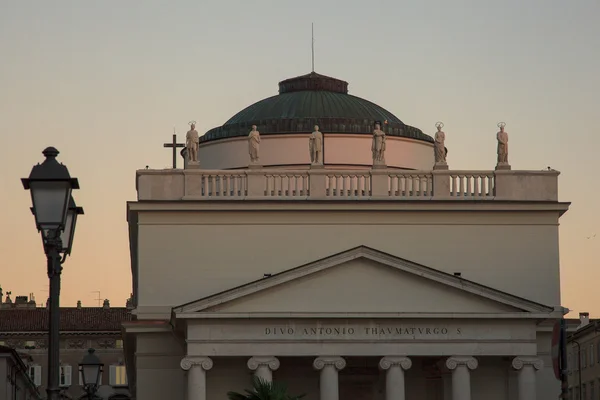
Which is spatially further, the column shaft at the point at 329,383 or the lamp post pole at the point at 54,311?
the column shaft at the point at 329,383

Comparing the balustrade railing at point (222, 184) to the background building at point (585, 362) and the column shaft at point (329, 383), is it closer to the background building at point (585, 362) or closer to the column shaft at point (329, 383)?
the column shaft at point (329, 383)

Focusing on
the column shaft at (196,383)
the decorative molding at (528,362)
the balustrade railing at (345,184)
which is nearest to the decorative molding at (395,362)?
the decorative molding at (528,362)

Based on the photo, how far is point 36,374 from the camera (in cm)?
12606

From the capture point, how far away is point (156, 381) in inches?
1939

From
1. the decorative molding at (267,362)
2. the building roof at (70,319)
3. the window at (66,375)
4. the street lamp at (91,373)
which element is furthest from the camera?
the building roof at (70,319)

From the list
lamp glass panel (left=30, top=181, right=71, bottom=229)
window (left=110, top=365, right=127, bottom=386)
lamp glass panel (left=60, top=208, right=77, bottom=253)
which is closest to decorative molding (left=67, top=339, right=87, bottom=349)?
window (left=110, top=365, right=127, bottom=386)

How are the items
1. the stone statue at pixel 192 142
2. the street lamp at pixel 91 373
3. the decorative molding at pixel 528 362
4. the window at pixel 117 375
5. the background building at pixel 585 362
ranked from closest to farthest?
the street lamp at pixel 91 373, the decorative molding at pixel 528 362, the stone statue at pixel 192 142, the background building at pixel 585 362, the window at pixel 117 375

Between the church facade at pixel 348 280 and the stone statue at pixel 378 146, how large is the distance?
44 mm

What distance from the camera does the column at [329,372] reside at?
45656mm

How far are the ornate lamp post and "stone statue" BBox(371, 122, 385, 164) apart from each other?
1136 inches

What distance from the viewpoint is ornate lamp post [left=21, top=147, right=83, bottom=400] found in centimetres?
2095

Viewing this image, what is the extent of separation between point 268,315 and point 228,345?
57.1 inches

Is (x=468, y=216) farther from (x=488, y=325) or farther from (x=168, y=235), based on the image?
(x=168, y=235)

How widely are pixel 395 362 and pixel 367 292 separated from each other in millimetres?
2157
